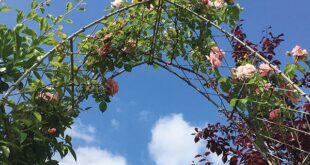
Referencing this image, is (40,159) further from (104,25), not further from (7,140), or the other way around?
(104,25)

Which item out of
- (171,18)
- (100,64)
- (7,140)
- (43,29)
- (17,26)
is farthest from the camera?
(171,18)

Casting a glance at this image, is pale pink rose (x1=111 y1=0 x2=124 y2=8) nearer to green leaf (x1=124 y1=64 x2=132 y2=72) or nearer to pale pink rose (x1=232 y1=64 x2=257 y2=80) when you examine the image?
green leaf (x1=124 y1=64 x2=132 y2=72)

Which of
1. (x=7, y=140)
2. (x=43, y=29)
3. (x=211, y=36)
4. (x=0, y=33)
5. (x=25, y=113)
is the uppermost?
(x=211, y=36)

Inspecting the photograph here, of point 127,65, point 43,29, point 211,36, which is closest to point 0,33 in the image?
point 43,29

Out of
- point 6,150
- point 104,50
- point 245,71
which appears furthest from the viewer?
point 104,50

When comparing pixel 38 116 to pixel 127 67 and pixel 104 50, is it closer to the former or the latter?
pixel 104 50

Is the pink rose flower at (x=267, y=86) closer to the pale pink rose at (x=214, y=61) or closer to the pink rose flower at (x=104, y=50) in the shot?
the pale pink rose at (x=214, y=61)

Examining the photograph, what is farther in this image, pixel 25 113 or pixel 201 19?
pixel 201 19

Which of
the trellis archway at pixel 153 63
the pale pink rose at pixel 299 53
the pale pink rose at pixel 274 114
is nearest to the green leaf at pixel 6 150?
the trellis archway at pixel 153 63

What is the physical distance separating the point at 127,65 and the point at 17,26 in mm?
944

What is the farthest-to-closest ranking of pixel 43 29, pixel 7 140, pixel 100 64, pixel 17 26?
1. pixel 100 64
2. pixel 43 29
3. pixel 17 26
4. pixel 7 140

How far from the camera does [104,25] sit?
11.7 feet

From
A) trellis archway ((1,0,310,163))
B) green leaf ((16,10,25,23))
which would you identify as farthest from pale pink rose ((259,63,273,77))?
green leaf ((16,10,25,23))

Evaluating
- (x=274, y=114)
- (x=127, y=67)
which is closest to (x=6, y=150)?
(x=127, y=67)
